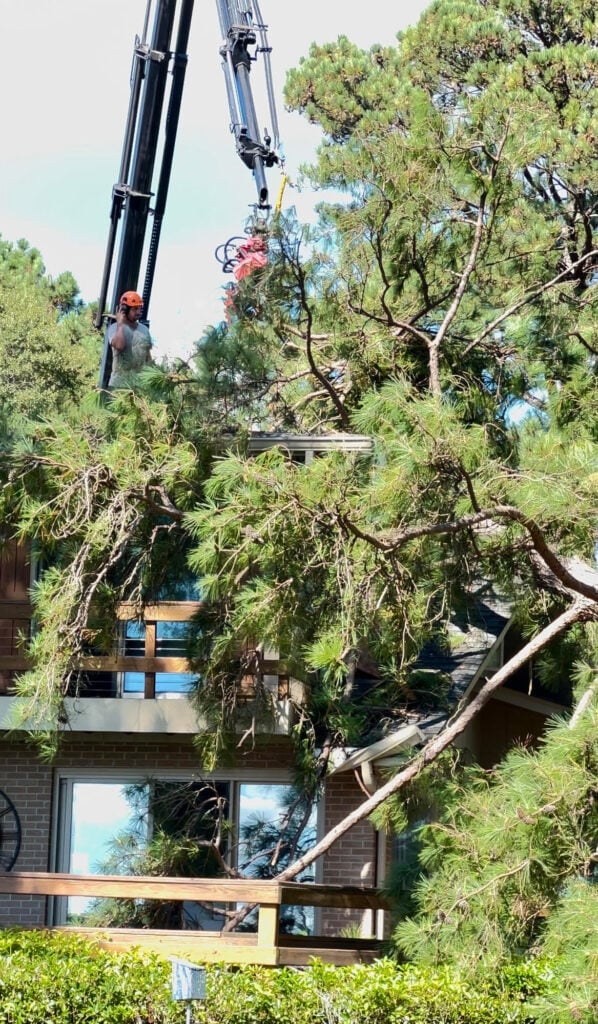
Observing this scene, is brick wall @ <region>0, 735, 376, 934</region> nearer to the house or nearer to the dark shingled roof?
the house

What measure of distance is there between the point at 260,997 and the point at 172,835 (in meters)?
2.56

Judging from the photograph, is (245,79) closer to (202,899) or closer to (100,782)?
(100,782)

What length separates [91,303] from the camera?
33.1 meters

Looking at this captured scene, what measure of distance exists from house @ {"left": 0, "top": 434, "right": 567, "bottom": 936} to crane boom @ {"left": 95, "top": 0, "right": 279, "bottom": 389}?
11.6 ft

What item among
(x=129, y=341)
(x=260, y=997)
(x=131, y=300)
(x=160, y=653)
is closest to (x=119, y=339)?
(x=129, y=341)

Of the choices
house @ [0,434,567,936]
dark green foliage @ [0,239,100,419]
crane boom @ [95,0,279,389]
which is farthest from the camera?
dark green foliage @ [0,239,100,419]

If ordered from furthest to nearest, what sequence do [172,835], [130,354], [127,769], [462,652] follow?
1. [462,652]
2. [127,769]
3. [130,354]
4. [172,835]

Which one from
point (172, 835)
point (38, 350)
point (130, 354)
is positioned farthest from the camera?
point (38, 350)

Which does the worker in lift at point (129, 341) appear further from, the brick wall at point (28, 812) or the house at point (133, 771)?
the brick wall at point (28, 812)

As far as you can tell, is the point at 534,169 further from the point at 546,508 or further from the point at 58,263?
the point at 58,263

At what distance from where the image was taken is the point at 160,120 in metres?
15.2

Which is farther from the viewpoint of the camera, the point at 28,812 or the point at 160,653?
the point at 160,653

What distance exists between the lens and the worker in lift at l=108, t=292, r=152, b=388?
11797mm

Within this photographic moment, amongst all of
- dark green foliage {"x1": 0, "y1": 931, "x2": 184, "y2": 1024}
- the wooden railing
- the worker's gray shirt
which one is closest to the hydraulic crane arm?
the worker's gray shirt
